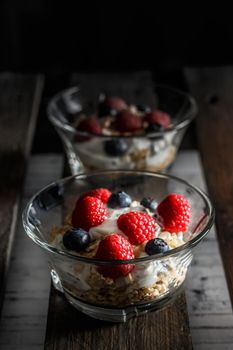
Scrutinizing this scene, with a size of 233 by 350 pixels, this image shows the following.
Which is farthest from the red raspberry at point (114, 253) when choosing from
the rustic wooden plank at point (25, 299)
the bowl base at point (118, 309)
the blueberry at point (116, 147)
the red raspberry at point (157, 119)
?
the red raspberry at point (157, 119)

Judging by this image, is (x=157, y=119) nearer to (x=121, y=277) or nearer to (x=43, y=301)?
(x=43, y=301)

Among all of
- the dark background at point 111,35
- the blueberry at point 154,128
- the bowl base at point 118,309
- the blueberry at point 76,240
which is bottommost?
the dark background at point 111,35

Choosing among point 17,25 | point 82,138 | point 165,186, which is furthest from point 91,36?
point 165,186

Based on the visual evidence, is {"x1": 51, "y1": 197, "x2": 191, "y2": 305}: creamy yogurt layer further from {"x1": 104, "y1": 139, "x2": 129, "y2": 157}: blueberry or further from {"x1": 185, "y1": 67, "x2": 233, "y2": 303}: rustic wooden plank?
{"x1": 104, "y1": 139, "x2": 129, "y2": 157}: blueberry

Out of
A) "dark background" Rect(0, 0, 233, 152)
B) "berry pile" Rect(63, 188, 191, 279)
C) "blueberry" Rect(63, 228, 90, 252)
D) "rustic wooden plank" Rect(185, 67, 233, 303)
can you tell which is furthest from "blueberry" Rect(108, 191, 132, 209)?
"dark background" Rect(0, 0, 233, 152)

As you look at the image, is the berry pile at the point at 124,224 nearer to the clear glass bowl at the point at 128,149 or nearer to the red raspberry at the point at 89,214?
the red raspberry at the point at 89,214

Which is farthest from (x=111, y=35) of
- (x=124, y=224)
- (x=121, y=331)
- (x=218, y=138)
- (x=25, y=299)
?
(x=121, y=331)
